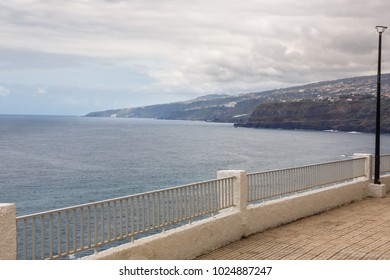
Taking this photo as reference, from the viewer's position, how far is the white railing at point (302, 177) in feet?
41.1

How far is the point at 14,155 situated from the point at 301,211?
8782 cm

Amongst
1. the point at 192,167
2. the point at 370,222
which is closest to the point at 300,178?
the point at 370,222

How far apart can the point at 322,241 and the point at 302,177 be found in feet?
11.1

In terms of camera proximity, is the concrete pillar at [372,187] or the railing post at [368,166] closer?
the concrete pillar at [372,187]

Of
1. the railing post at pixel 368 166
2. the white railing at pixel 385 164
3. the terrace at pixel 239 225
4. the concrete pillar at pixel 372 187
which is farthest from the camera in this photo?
the white railing at pixel 385 164

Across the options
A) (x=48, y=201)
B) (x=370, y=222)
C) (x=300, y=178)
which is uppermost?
(x=300, y=178)

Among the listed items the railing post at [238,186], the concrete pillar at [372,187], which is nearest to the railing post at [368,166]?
the concrete pillar at [372,187]

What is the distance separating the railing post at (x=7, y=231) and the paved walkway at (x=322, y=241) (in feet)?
13.1

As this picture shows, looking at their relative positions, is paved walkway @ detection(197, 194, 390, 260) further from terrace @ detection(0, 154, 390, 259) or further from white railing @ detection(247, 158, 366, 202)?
white railing @ detection(247, 158, 366, 202)

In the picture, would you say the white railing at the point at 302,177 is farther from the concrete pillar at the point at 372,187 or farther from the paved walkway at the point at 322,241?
the paved walkway at the point at 322,241

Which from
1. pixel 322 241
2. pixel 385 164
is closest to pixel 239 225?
pixel 322 241

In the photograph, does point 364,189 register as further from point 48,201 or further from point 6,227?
point 48,201

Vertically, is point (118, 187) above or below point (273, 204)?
below

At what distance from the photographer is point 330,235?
11258 millimetres
